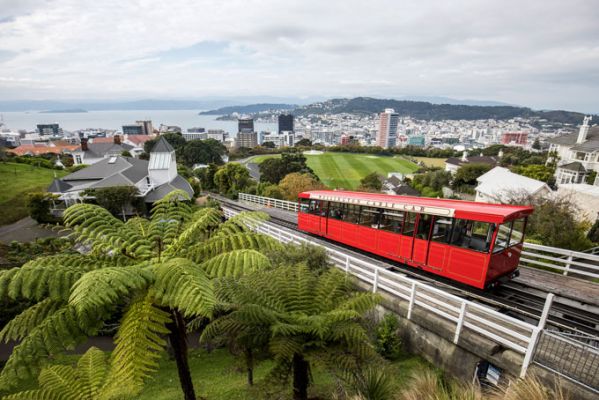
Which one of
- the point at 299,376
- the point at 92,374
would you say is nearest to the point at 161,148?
the point at 92,374

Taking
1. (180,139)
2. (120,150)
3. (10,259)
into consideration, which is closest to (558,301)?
(10,259)

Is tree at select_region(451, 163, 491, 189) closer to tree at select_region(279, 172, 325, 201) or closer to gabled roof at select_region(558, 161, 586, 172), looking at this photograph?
gabled roof at select_region(558, 161, 586, 172)

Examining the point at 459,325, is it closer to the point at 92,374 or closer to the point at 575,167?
the point at 92,374

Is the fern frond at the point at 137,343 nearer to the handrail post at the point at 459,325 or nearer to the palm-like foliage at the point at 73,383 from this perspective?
the palm-like foliage at the point at 73,383

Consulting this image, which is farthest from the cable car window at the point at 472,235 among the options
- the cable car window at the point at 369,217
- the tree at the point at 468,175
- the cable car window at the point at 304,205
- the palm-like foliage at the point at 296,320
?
the tree at the point at 468,175

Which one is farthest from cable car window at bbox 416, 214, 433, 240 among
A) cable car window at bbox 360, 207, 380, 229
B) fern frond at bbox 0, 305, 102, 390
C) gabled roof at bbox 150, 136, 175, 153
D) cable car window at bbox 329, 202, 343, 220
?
gabled roof at bbox 150, 136, 175, 153

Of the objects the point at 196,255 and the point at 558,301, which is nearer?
the point at 196,255

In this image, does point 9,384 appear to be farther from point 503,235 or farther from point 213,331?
point 503,235
